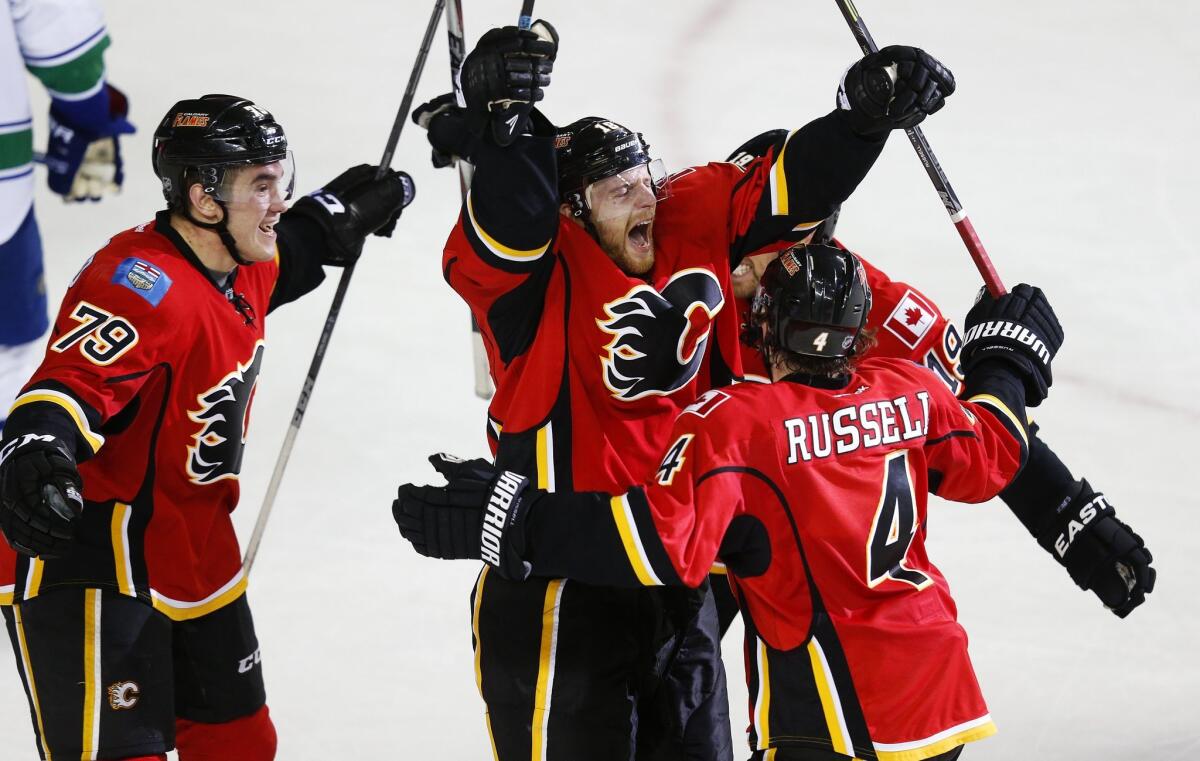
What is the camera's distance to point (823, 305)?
235 cm

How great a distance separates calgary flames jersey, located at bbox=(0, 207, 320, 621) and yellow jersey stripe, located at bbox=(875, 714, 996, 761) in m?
1.34

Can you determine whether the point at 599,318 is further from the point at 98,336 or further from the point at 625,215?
the point at 98,336

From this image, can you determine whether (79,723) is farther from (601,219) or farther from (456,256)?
(601,219)

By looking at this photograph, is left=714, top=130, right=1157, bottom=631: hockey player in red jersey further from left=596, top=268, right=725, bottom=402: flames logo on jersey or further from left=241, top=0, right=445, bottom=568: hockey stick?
left=241, top=0, right=445, bottom=568: hockey stick

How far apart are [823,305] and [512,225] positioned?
491mm

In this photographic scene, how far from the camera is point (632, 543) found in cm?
218

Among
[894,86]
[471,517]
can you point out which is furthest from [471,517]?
[894,86]

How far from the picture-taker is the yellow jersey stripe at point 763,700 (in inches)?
94.5

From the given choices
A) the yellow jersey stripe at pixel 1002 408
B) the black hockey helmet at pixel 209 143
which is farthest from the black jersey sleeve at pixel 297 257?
the yellow jersey stripe at pixel 1002 408

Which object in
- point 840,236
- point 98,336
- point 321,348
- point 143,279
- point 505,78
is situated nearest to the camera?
point 505,78

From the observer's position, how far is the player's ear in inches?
114

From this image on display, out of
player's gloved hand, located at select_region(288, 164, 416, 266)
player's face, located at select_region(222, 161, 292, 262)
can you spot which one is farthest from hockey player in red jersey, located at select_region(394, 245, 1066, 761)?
player's gloved hand, located at select_region(288, 164, 416, 266)

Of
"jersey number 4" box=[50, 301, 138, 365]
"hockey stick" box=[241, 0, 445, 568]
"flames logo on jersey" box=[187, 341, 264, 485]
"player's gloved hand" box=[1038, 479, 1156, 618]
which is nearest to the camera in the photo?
"jersey number 4" box=[50, 301, 138, 365]

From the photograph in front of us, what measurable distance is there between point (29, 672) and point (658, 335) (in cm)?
131
